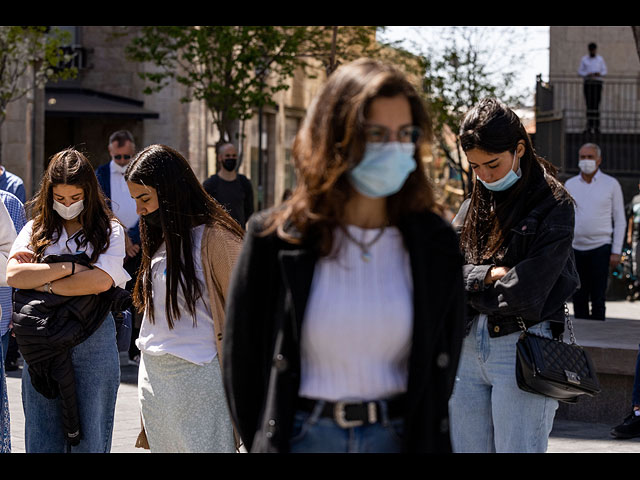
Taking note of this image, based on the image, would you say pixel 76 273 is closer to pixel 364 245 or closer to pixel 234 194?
pixel 364 245

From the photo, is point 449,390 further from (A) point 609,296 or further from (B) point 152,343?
(A) point 609,296

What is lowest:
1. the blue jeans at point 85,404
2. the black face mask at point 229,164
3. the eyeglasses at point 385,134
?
the blue jeans at point 85,404

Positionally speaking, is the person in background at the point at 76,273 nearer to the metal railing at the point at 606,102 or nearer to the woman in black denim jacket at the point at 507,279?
the woman in black denim jacket at the point at 507,279

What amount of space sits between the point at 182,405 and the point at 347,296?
2.16 m

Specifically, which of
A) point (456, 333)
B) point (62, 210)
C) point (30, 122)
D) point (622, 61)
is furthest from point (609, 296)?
point (456, 333)

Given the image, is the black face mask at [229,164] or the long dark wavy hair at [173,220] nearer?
the long dark wavy hair at [173,220]

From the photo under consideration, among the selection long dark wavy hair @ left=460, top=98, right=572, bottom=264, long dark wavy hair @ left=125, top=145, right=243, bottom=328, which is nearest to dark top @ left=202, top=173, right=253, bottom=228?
long dark wavy hair @ left=125, top=145, right=243, bottom=328

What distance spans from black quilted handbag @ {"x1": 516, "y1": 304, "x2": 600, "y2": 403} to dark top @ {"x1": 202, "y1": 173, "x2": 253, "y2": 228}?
8068 mm

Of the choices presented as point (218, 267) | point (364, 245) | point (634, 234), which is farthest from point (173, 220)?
point (634, 234)

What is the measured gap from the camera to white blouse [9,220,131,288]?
5926 millimetres

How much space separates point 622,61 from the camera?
28.2 meters

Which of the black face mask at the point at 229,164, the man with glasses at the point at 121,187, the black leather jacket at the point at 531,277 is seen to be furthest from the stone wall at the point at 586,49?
the black leather jacket at the point at 531,277

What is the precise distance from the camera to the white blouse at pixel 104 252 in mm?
5926

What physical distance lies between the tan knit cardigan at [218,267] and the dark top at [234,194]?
7469 millimetres
